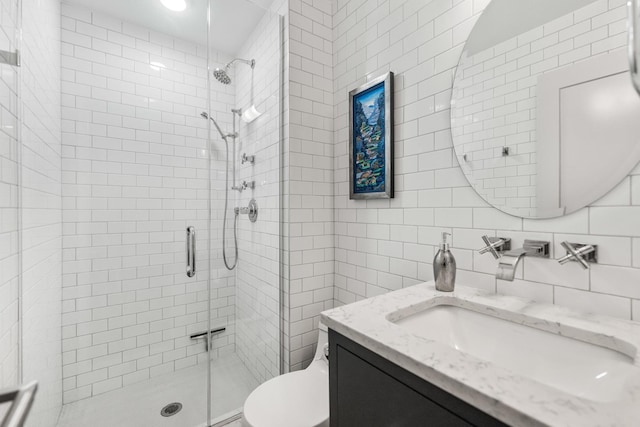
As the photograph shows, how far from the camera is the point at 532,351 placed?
2.66 ft

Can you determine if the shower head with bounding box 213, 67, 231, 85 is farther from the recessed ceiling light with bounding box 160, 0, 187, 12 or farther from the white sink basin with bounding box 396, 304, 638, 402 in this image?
the white sink basin with bounding box 396, 304, 638, 402

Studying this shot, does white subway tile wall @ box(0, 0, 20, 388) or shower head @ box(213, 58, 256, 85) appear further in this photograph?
shower head @ box(213, 58, 256, 85)

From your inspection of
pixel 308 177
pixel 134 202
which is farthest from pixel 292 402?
pixel 134 202

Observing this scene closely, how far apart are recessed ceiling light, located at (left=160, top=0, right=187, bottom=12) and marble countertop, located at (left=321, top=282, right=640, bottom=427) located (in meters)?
2.13

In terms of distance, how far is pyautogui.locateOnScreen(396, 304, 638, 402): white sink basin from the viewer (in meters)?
0.66

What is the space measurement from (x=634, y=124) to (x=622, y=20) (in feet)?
0.99

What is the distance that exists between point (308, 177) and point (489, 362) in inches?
55.9

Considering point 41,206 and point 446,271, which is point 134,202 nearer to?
point 41,206

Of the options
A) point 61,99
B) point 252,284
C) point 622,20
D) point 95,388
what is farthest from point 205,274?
point 622,20

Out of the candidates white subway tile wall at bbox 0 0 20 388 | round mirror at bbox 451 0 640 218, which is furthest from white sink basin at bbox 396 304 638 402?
white subway tile wall at bbox 0 0 20 388

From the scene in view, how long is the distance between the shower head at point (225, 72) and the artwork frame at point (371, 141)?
767 mm

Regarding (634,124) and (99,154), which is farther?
(99,154)

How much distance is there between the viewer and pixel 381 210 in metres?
1.58

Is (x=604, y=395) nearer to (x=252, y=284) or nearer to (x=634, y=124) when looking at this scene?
(x=634, y=124)
